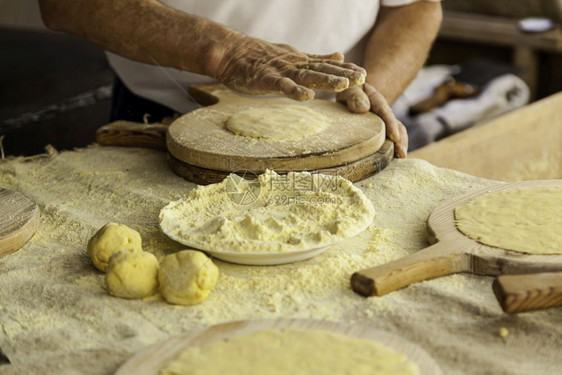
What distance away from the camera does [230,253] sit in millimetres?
1268

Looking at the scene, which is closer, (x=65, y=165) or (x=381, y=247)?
(x=381, y=247)

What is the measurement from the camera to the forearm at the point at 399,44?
7.34 feet

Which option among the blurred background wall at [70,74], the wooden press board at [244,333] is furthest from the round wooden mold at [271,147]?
the blurred background wall at [70,74]

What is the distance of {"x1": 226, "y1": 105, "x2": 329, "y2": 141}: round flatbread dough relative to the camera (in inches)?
69.2

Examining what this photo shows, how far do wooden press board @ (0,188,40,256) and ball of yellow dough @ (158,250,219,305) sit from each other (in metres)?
0.39

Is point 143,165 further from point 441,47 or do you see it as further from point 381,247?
point 441,47

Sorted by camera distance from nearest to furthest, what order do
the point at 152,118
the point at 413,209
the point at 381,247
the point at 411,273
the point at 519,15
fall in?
1. the point at 411,273
2. the point at 381,247
3. the point at 413,209
4. the point at 152,118
5. the point at 519,15

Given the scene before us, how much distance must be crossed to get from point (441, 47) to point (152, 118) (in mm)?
3350

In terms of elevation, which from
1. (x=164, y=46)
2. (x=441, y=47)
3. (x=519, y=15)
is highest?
(x=164, y=46)

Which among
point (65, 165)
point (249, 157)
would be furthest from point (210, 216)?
point (65, 165)

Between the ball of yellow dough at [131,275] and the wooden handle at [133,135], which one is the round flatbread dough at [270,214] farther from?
the wooden handle at [133,135]

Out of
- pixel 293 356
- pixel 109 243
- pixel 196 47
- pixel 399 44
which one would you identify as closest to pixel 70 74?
pixel 196 47

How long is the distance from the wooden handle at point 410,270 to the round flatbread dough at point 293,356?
19 cm

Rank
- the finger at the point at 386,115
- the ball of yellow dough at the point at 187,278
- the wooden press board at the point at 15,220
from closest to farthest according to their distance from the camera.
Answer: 1. the ball of yellow dough at the point at 187,278
2. the wooden press board at the point at 15,220
3. the finger at the point at 386,115
